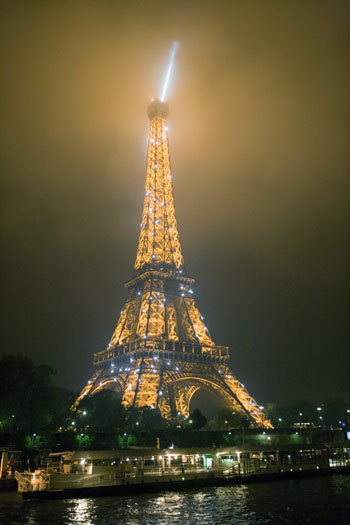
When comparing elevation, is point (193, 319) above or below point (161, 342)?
above

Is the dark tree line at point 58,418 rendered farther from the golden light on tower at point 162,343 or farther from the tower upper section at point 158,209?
the tower upper section at point 158,209

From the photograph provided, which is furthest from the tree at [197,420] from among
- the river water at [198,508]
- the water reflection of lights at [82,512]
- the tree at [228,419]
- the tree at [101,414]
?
the water reflection of lights at [82,512]

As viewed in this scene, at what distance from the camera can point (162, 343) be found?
52031 mm

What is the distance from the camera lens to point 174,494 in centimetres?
2852

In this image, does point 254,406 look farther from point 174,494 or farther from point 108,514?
point 108,514

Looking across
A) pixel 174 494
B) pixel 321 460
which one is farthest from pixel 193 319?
pixel 174 494

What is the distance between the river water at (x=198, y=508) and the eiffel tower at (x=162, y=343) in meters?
19.2

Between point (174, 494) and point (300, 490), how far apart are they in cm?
826

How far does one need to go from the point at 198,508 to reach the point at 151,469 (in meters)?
10.7

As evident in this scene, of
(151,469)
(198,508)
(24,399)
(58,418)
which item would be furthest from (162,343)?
(198,508)

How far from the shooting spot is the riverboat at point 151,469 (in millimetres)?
28000

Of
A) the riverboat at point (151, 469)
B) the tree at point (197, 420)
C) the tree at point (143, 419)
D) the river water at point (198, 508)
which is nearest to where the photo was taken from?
the river water at point (198, 508)

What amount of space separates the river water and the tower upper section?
36.6 metres

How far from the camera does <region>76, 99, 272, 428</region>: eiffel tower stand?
49.7m
